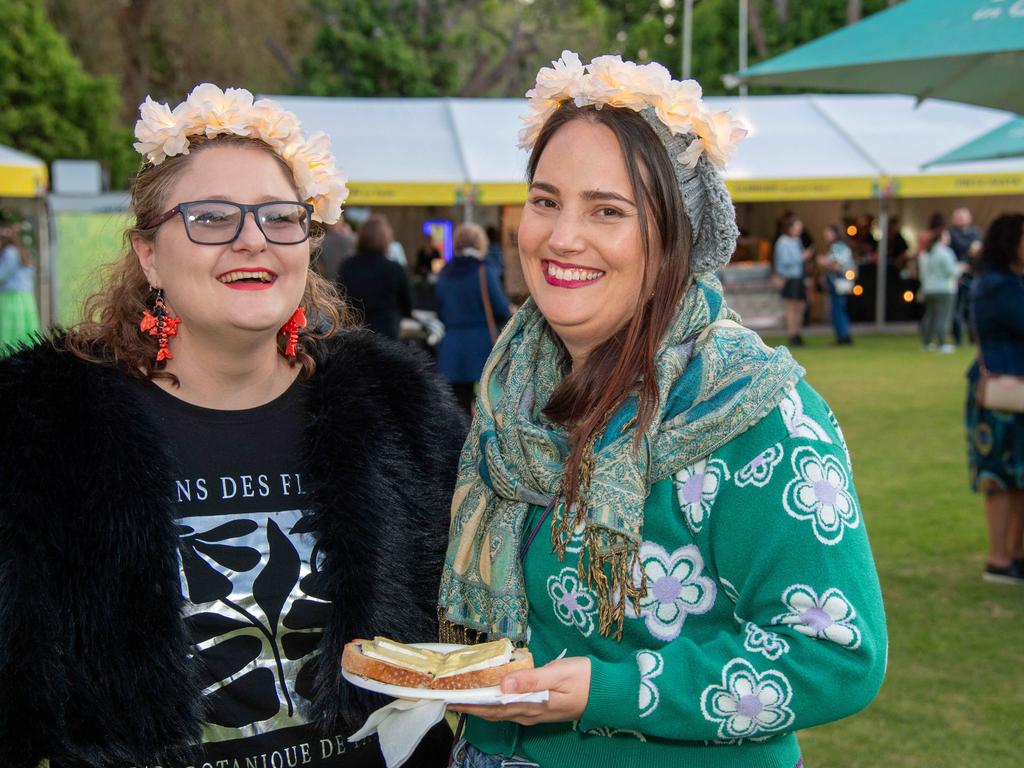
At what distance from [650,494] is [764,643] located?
0.31 m

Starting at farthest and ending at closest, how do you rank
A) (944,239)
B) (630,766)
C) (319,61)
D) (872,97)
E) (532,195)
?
1. (319,61)
2. (872,97)
3. (944,239)
4. (532,195)
5. (630,766)

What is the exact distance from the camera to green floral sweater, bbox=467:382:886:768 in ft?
5.88

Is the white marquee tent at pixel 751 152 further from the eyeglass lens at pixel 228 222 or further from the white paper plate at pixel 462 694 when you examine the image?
the white paper plate at pixel 462 694

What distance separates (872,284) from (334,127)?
36.0 feet

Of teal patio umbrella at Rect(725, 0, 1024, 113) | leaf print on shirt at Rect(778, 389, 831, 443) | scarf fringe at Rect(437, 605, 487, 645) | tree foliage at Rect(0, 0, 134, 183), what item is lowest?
scarf fringe at Rect(437, 605, 487, 645)

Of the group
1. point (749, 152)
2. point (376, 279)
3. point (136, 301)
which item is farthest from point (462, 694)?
point (749, 152)

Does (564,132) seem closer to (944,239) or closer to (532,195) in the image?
(532,195)

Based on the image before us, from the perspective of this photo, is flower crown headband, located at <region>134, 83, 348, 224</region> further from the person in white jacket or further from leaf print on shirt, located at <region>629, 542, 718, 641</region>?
the person in white jacket

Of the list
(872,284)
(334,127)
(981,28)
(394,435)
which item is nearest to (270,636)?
(394,435)

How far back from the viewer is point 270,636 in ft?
7.49

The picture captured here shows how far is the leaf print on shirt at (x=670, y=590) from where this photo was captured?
1928 mm

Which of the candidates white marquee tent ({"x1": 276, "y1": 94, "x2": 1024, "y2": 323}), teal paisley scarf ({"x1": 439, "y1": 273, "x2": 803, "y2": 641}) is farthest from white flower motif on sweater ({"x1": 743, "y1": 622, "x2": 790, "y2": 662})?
white marquee tent ({"x1": 276, "y1": 94, "x2": 1024, "y2": 323})

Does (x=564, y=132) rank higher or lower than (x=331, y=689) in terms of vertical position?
higher

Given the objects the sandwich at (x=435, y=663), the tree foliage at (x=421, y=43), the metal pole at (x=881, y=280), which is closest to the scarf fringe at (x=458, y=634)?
the sandwich at (x=435, y=663)
